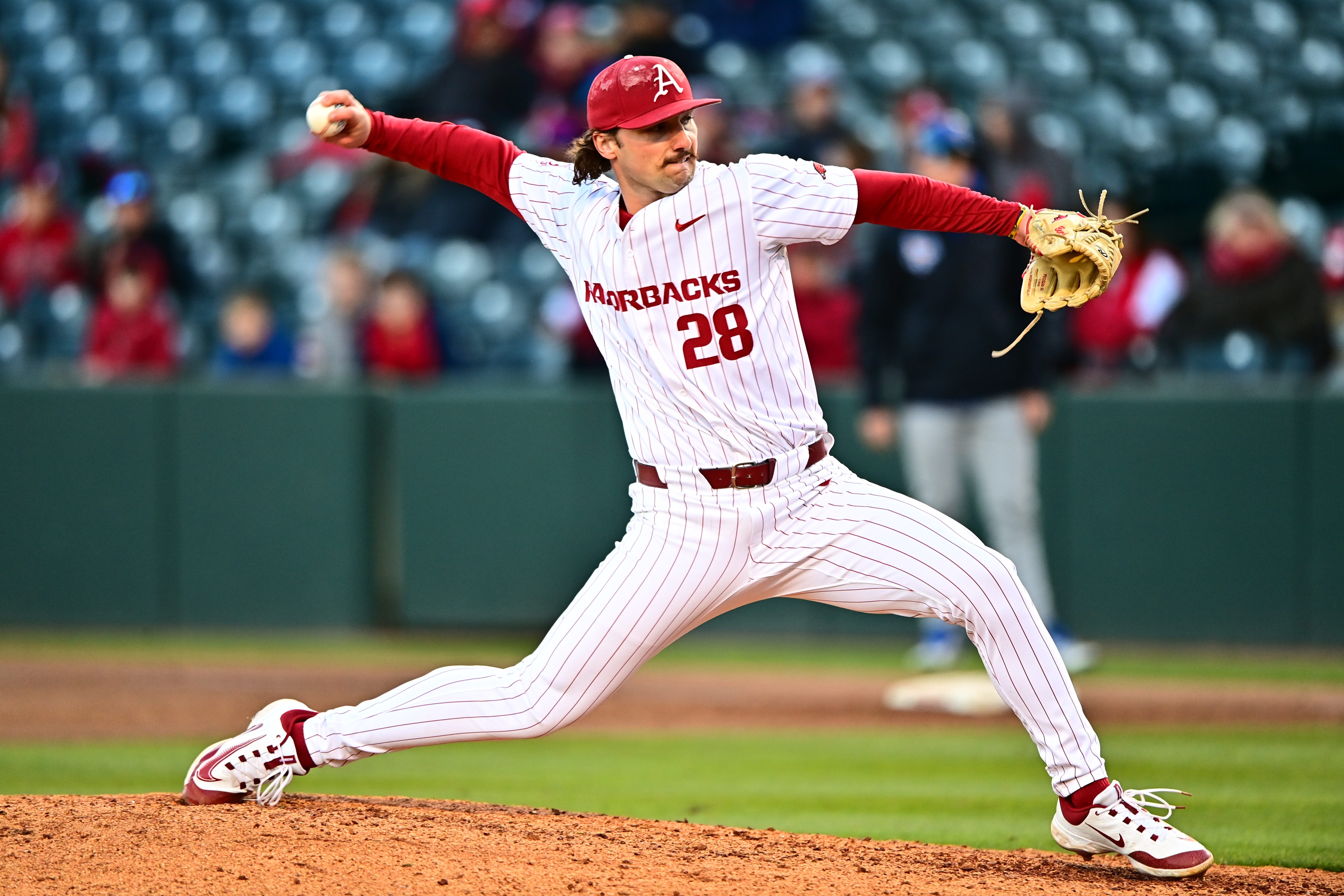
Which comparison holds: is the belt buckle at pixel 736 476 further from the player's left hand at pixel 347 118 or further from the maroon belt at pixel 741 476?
the player's left hand at pixel 347 118

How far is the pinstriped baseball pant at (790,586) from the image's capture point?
331 cm

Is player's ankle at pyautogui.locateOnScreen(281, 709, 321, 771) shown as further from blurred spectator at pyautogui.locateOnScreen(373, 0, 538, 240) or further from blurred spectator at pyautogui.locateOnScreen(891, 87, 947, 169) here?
blurred spectator at pyautogui.locateOnScreen(373, 0, 538, 240)

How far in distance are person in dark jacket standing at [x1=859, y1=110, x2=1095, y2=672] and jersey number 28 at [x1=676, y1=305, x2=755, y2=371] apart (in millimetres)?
3500

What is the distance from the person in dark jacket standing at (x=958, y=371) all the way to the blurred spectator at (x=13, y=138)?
7.04 meters

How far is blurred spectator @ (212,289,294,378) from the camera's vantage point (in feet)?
29.5

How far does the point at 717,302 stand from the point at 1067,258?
738 millimetres

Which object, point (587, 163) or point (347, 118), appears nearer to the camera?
point (347, 118)

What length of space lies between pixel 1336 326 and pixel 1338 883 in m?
5.43

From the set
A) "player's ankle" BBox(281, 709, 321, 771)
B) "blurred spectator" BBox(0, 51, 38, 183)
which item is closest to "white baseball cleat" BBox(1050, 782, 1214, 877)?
"player's ankle" BBox(281, 709, 321, 771)

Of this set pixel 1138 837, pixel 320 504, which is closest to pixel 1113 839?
pixel 1138 837

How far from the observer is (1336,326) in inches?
325

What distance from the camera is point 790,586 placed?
3.42 m

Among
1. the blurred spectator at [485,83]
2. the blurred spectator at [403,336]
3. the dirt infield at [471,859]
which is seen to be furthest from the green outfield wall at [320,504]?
the dirt infield at [471,859]

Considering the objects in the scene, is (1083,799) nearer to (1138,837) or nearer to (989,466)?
(1138,837)
